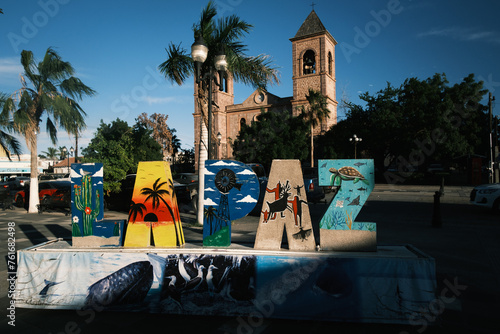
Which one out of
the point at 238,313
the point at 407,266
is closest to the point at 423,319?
the point at 407,266

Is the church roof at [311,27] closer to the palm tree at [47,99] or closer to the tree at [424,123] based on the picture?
the tree at [424,123]

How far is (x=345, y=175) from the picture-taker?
156 inches

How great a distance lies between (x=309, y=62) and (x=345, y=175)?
41.6 meters

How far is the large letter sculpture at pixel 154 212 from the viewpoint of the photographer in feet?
13.5

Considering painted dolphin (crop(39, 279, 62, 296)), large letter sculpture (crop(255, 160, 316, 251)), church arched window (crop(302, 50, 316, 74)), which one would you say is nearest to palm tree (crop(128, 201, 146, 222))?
painted dolphin (crop(39, 279, 62, 296))

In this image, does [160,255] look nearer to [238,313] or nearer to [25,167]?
[238,313]

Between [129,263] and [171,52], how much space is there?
7744 millimetres

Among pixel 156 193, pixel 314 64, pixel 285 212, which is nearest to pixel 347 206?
pixel 285 212

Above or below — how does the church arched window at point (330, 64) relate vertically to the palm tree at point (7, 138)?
above

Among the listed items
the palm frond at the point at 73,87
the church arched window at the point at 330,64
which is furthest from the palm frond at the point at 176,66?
the church arched window at the point at 330,64

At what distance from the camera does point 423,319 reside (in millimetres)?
3281

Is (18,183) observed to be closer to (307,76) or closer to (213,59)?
(213,59)

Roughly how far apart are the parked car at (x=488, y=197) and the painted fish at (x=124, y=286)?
1175 centimetres

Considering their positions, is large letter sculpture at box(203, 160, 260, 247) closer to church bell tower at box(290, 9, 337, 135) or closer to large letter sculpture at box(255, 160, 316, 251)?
large letter sculpture at box(255, 160, 316, 251)
